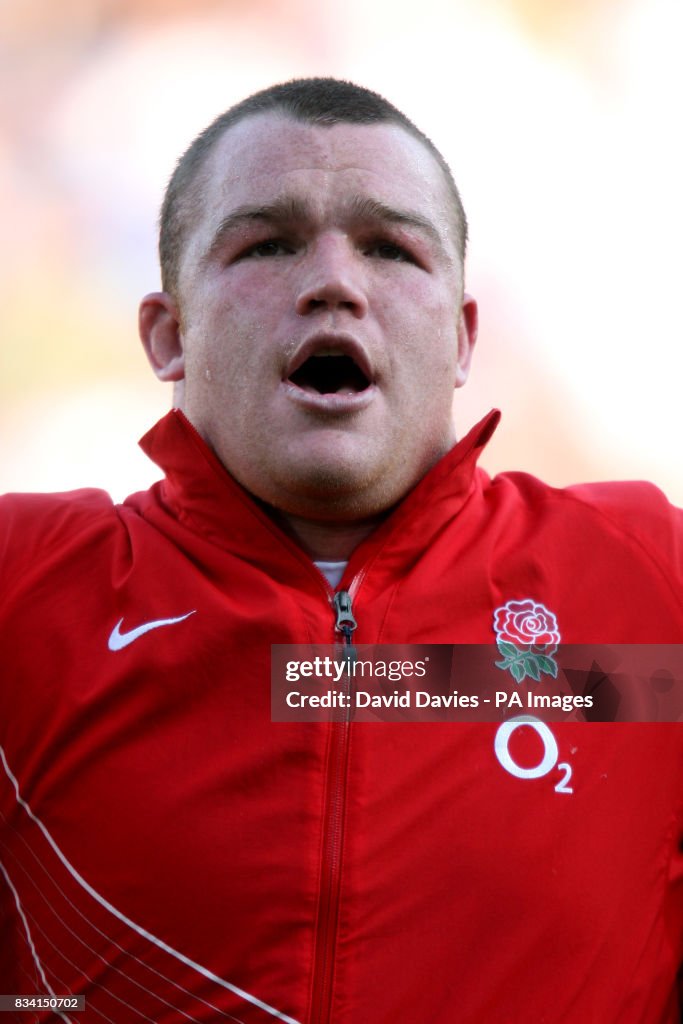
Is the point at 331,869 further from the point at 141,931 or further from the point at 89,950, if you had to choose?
the point at 89,950

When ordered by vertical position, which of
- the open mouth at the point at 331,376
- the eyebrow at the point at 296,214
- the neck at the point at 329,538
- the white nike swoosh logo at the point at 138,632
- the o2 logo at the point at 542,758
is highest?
the eyebrow at the point at 296,214

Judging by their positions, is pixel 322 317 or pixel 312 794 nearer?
pixel 312 794

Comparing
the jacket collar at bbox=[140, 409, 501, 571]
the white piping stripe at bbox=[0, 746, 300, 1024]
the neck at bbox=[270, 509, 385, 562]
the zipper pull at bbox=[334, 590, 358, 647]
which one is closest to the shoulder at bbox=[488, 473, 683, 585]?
the jacket collar at bbox=[140, 409, 501, 571]

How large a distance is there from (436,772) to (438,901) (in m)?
0.21

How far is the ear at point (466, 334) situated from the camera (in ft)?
9.00

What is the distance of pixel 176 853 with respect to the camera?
1923 millimetres

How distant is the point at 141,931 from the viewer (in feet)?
6.31

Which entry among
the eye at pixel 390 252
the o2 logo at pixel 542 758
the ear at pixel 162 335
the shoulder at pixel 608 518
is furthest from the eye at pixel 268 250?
the o2 logo at pixel 542 758

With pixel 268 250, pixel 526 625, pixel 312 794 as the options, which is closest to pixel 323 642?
pixel 312 794

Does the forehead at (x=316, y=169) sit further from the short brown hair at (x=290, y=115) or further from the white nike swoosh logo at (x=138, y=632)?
the white nike swoosh logo at (x=138, y=632)

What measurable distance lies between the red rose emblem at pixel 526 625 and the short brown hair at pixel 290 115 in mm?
896

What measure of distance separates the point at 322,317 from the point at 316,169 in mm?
344

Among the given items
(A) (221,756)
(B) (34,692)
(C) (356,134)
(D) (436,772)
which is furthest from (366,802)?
(C) (356,134)

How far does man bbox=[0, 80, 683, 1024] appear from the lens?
1874mm
